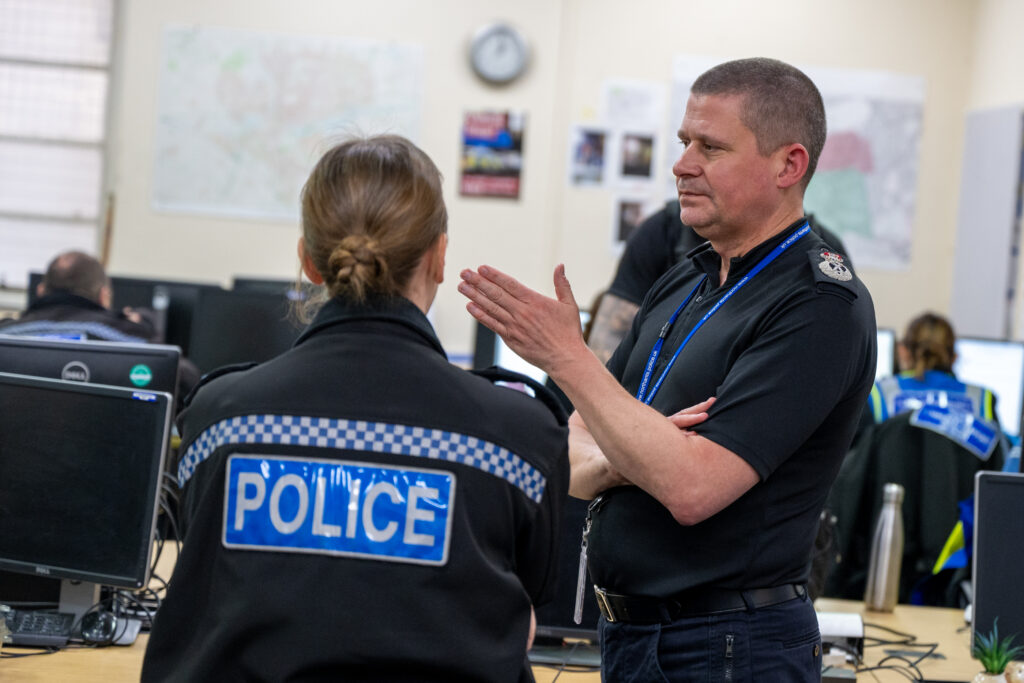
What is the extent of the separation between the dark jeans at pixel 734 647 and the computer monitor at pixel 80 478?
935 mm

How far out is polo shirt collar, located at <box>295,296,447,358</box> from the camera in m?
1.24

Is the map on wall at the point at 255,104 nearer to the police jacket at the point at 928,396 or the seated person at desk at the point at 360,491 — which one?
the police jacket at the point at 928,396

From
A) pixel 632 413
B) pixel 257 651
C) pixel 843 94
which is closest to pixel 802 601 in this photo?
pixel 632 413

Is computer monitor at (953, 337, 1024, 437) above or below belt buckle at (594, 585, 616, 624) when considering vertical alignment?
above

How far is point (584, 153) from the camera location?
6578 millimetres

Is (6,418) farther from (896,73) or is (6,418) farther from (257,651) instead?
(896,73)

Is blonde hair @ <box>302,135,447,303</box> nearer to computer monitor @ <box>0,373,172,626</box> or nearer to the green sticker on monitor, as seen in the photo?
computer monitor @ <box>0,373,172,626</box>

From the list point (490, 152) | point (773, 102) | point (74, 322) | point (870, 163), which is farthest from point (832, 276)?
point (870, 163)

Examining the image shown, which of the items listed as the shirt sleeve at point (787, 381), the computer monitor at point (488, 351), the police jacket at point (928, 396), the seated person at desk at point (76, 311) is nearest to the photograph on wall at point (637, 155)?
the computer monitor at point (488, 351)

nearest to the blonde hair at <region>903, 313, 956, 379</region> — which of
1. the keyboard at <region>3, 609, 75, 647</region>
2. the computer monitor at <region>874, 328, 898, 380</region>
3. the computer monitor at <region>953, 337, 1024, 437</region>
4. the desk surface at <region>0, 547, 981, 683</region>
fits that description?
the computer monitor at <region>953, 337, 1024, 437</region>

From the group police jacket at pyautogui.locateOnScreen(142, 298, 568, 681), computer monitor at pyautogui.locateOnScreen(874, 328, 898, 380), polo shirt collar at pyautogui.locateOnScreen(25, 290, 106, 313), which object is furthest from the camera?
computer monitor at pyautogui.locateOnScreen(874, 328, 898, 380)

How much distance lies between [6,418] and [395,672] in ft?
4.01

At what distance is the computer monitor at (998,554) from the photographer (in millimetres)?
2100

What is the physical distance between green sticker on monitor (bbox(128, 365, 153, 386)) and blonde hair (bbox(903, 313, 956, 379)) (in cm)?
294
